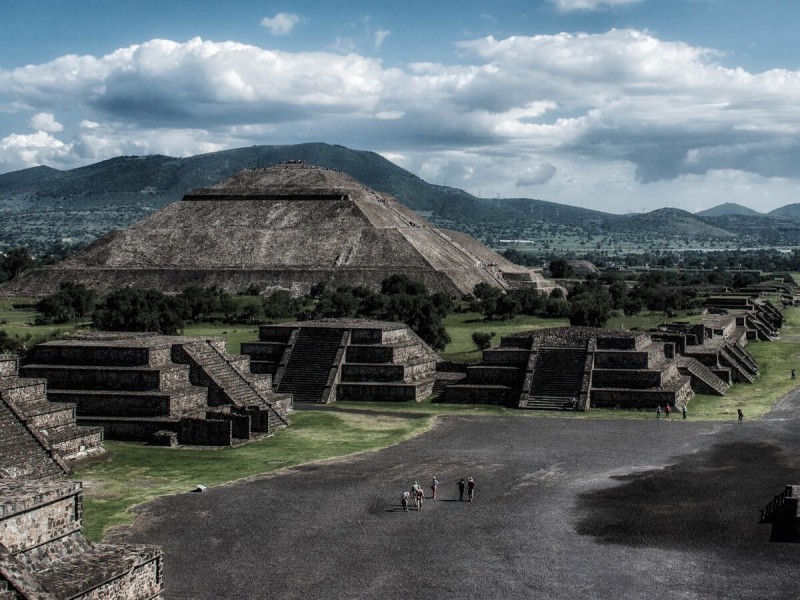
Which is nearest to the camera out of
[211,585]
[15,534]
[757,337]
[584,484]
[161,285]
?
[15,534]

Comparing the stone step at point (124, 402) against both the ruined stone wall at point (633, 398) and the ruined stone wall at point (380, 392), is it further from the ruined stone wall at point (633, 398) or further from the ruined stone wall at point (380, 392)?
the ruined stone wall at point (633, 398)

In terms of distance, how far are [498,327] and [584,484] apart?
5605 centimetres

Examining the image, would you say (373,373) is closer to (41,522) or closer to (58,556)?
(58,556)

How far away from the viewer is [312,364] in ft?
186

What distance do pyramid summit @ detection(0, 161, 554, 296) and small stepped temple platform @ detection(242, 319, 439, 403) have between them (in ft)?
212

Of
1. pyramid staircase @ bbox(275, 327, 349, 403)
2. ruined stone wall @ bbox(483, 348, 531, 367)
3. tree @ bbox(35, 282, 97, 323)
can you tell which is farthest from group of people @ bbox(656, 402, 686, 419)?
tree @ bbox(35, 282, 97, 323)

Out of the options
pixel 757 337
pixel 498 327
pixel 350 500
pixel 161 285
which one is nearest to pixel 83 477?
pixel 350 500

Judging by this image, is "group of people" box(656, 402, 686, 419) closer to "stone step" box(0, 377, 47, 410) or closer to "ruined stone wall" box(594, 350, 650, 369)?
"ruined stone wall" box(594, 350, 650, 369)

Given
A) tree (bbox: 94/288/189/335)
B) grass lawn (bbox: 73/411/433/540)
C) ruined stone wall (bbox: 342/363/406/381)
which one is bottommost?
grass lawn (bbox: 73/411/433/540)

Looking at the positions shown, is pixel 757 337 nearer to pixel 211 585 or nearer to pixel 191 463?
pixel 191 463

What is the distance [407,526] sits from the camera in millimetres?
29578

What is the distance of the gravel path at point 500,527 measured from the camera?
24.6 m

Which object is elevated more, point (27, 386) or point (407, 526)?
point (27, 386)

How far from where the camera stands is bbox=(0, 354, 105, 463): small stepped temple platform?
37.3m
